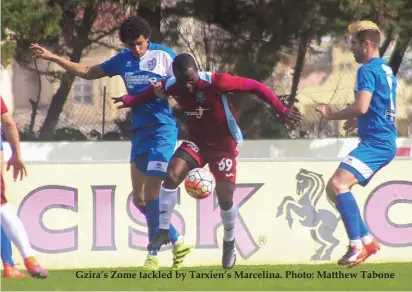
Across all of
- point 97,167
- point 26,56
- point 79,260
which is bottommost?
point 79,260

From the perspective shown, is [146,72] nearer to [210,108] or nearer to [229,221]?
[210,108]

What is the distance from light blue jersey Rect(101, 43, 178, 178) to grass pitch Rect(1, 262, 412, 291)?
104 centimetres

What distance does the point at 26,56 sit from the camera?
17328 millimetres

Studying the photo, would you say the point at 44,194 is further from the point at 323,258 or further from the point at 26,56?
the point at 26,56

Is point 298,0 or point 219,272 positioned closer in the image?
point 219,272

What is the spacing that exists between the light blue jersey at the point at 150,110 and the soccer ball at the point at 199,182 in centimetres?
30

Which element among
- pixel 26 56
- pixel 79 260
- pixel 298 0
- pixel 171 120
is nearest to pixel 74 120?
pixel 26 56

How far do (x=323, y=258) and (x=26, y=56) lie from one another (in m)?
6.38

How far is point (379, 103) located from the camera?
10.4m

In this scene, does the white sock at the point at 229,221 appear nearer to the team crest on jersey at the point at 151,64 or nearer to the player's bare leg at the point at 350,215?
the player's bare leg at the point at 350,215

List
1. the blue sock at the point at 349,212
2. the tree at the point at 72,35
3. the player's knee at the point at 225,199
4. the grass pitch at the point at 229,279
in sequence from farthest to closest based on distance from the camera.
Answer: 1. the tree at the point at 72,35
2. the player's knee at the point at 225,199
3. the blue sock at the point at 349,212
4. the grass pitch at the point at 229,279

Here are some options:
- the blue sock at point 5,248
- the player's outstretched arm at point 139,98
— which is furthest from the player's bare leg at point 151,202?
the blue sock at point 5,248

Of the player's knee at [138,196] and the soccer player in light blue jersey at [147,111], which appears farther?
the player's knee at [138,196]

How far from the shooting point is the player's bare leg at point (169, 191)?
36.1 ft
